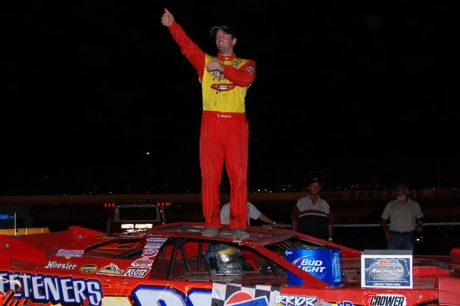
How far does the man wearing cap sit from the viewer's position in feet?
19.4

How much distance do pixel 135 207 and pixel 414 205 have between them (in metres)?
5.56

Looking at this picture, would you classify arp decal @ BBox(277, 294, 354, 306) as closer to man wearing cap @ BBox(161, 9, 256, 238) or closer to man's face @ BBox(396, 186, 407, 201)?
man wearing cap @ BBox(161, 9, 256, 238)

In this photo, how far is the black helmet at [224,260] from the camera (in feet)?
18.0

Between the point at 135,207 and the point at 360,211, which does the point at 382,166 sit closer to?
the point at 360,211

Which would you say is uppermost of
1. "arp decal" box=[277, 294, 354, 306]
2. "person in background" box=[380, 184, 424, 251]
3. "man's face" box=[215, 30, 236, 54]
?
"man's face" box=[215, 30, 236, 54]

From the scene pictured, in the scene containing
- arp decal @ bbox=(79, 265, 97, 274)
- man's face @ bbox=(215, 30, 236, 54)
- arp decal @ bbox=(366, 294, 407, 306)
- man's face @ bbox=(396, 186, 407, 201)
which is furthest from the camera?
man's face @ bbox=(396, 186, 407, 201)

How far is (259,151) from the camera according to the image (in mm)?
48500

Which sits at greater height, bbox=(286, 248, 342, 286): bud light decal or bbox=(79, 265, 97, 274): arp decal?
bbox=(286, 248, 342, 286): bud light decal

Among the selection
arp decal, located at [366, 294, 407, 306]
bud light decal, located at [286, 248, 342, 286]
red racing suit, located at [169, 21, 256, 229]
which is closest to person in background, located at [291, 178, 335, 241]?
red racing suit, located at [169, 21, 256, 229]

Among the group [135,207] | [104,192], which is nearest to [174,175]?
[104,192]

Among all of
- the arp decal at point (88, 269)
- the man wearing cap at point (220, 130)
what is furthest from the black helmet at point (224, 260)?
the arp decal at point (88, 269)

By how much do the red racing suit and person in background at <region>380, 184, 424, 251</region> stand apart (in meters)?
3.74

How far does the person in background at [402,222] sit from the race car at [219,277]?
282 centimetres

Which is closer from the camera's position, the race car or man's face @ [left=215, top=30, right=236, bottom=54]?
the race car
